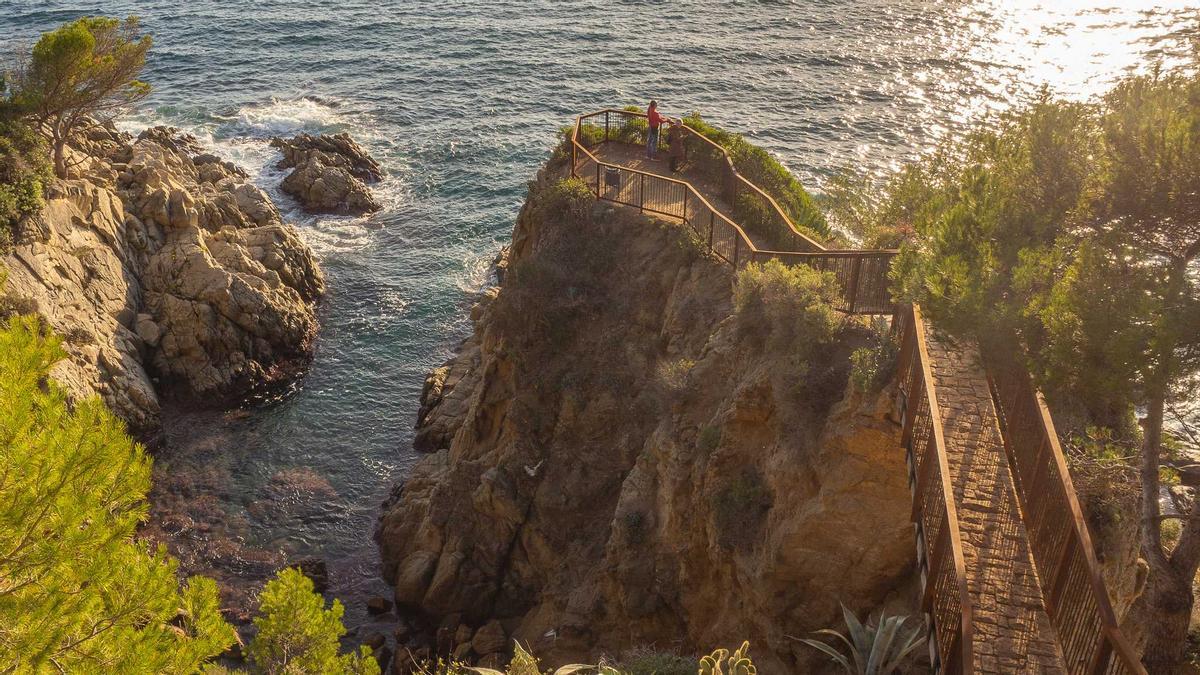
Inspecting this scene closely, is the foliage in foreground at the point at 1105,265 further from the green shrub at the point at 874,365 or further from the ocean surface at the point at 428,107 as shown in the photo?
the ocean surface at the point at 428,107

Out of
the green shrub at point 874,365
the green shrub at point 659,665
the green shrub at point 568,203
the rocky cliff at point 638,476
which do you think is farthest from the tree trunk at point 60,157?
the green shrub at point 874,365

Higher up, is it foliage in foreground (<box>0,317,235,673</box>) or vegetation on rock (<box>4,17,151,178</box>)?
vegetation on rock (<box>4,17,151,178</box>)

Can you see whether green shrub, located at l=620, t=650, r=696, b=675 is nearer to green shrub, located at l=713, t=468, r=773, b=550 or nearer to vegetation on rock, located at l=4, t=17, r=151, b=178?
green shrub, located at l=713, t=468, r=773, b=550

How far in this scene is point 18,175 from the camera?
103 ft

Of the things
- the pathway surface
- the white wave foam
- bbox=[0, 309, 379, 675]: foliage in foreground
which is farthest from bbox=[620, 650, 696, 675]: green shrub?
the white wave foam

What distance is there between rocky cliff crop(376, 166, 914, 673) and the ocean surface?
3.61m

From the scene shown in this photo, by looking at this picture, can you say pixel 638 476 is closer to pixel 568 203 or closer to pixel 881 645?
pixel 881 645

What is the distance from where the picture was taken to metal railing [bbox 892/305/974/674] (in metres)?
10.6

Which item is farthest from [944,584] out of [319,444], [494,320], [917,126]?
[917,126]

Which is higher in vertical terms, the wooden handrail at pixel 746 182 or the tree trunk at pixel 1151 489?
the wooden handrail at pixel 746 182

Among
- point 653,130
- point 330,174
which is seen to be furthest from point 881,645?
point 330,174

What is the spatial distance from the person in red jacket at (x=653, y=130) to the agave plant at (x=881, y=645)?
18.4 m

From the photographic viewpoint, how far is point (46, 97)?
34.7 meters

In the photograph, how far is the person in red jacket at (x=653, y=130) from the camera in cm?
2783
